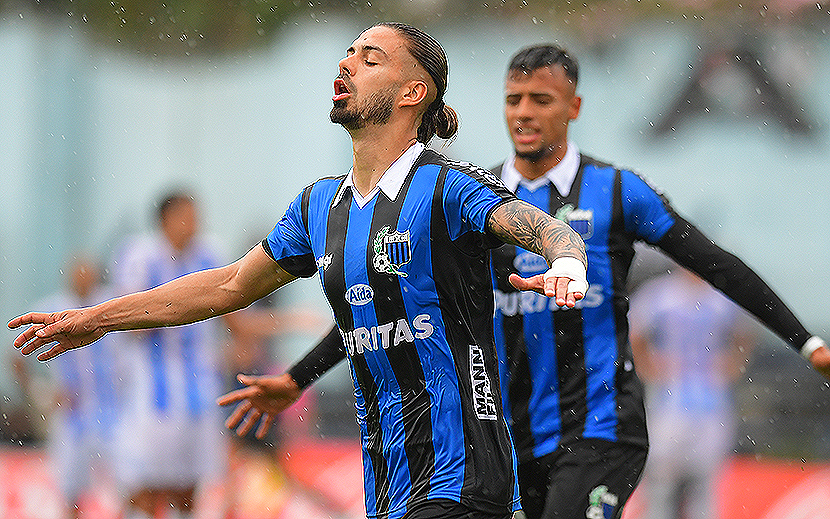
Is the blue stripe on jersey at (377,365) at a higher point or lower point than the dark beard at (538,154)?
lower

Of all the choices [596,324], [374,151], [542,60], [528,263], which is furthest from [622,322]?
[374,151]

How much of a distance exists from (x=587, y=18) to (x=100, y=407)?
317 inches

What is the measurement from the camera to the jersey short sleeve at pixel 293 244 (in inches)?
155

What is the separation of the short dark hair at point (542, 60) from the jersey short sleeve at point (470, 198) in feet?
4.27

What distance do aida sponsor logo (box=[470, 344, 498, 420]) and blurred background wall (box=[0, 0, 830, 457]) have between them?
800 cm

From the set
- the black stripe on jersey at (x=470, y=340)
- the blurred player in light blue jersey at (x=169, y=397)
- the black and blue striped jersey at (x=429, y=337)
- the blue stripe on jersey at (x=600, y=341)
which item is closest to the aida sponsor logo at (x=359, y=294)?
the black and blue striped jersey at (x=429, y=337)

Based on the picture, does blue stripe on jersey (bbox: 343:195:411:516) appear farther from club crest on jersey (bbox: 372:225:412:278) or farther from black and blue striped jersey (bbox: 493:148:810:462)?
black and blue striped jersey (bbox: 493:148:810:462)

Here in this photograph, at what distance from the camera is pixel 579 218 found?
4.59 metres

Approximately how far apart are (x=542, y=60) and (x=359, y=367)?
174 cm

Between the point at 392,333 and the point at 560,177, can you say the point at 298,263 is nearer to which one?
the point at 392,333

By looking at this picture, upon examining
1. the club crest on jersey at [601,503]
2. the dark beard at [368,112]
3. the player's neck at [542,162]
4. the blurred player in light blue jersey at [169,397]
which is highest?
the dark beard at [368,112]

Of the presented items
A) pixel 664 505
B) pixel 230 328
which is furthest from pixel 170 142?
pixel 664 505

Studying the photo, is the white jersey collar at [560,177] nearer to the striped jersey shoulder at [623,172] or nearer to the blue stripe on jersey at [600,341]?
the striped jersey shoulder at [623,172]

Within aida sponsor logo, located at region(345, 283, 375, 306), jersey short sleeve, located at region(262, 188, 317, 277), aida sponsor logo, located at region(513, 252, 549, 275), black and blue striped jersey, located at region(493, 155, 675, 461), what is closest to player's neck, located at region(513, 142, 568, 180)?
black and blue striped jersey, located at region(493, 155, 675, 461)
